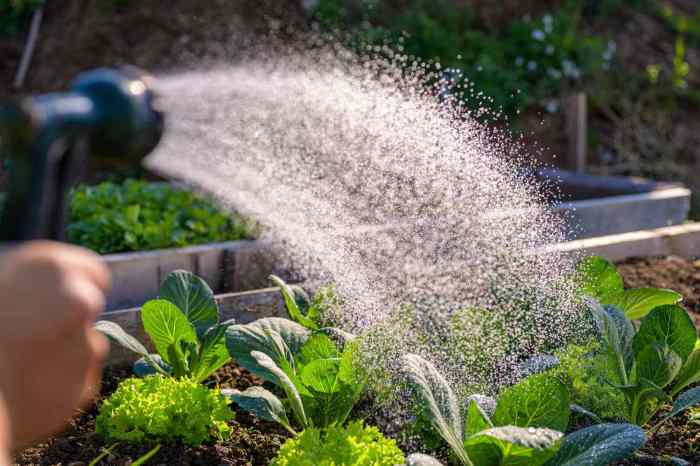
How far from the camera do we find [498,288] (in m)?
3.06

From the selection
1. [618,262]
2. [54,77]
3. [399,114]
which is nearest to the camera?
[399,114]

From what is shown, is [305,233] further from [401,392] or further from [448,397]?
[448,397]

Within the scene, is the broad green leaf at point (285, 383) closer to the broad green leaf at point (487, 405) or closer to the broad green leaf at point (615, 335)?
the broad green leaf at point (487, 405)

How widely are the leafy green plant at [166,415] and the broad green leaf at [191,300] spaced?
40 cm

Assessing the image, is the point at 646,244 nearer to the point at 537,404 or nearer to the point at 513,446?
the point at 537,404

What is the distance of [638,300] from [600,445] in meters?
1.05

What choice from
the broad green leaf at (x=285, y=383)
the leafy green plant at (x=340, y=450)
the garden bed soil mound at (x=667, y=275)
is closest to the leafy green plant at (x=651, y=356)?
the leafy green plant at (x=340, y=450)

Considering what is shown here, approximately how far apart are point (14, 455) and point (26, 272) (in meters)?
1.65

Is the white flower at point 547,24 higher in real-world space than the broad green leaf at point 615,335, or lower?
higher

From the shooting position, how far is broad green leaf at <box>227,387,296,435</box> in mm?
2279

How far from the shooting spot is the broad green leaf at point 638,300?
2959 millimetres

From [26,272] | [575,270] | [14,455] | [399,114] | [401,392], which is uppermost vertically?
[26,272]

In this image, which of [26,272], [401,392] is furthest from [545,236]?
[26,272]

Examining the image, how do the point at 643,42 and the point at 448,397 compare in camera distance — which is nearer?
the point at 448,397
